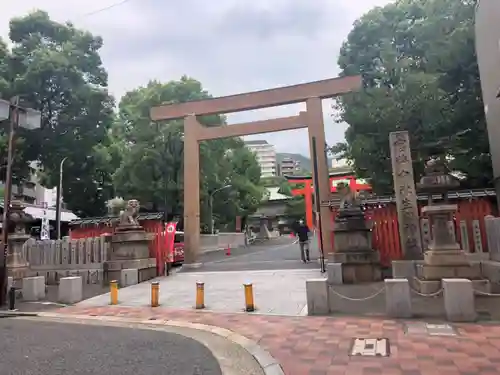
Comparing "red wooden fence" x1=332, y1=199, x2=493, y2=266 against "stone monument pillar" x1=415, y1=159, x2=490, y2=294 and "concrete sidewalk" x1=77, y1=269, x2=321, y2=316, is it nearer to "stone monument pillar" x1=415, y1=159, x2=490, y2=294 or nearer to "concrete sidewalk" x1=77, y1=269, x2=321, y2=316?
"concrete sidewalk" x1=77, y1=269, x2=321, y2=316

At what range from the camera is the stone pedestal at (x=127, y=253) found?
15.5 meters

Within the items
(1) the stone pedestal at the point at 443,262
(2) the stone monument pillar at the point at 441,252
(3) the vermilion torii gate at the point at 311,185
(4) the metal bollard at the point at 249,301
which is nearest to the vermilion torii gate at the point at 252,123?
(2) the stone monument pillar at the point at 441,252

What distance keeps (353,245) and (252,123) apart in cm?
1032

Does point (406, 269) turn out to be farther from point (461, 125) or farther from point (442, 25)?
point (442, 25)

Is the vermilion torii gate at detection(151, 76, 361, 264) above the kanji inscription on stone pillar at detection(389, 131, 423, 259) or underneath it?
above

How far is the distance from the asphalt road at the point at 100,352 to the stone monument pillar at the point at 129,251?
6846 mm

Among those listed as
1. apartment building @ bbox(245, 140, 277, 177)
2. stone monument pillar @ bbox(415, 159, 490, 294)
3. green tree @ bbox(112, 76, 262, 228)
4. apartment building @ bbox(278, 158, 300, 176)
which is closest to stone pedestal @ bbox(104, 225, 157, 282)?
stone monument pillar @ bbox(415, 159, 490, 294)

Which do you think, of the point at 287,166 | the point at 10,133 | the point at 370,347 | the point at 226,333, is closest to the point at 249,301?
the point at 226,333

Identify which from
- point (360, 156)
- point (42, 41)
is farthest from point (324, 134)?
point (42, 41)

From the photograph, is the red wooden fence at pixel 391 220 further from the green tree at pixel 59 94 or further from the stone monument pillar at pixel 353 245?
the green tree at pixel 59 94

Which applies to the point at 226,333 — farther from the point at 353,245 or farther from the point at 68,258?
the point at 68,258

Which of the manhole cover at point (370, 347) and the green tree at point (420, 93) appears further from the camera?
the green tree at point (420, 93)

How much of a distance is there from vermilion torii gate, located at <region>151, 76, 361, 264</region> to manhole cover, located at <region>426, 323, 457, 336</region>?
11.7m

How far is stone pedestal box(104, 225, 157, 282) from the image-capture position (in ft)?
50.8
